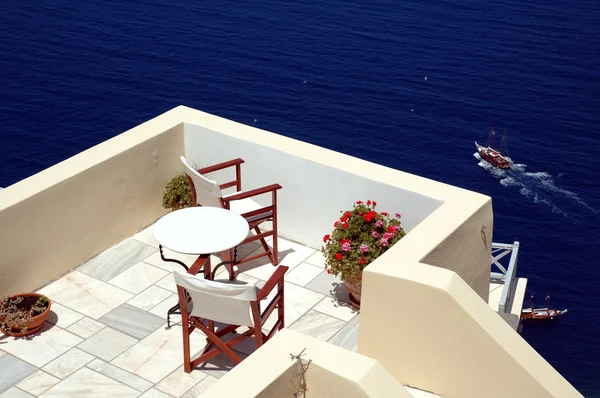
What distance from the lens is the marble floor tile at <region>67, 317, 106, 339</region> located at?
582 cm

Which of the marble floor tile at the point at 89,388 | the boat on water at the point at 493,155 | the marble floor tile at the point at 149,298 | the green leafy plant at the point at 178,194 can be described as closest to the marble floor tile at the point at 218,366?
the marble floor tile at the point at 89,388

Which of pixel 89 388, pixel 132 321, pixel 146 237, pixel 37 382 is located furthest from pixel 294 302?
pixel 37 382

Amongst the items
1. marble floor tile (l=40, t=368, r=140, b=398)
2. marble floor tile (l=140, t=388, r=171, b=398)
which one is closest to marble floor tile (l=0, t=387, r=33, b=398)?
marble floor tile (l=40, t=368, r=140, b=398)

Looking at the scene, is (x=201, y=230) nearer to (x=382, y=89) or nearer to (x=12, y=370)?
(x=12, y=370)

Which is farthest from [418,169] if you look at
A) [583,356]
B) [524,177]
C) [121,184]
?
[121,184]

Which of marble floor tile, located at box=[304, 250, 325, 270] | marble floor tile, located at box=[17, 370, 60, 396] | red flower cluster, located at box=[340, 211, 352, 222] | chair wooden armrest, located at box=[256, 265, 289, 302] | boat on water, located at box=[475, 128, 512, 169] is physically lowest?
boat on water, located at box=[475, 128, 512, 169]

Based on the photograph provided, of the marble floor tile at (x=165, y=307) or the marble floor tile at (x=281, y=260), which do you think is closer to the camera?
the marble floor tile at (x=165, y=307)

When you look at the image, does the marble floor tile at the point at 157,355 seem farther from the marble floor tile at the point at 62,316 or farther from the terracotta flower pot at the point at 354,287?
the terracotta flower pot at the point at 354,287

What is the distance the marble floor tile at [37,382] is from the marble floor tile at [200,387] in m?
0.86

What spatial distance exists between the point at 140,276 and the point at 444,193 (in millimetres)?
2400

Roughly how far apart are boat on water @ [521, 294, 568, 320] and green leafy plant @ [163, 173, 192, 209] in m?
23.5

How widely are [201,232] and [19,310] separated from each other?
4.52 feet

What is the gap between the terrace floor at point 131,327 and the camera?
5.32 m

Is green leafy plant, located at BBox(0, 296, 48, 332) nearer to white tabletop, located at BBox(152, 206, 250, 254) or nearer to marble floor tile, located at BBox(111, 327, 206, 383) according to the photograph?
marble floor tile, located at BBox(111, 327, 206, 383)
